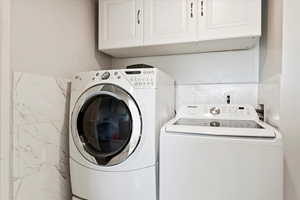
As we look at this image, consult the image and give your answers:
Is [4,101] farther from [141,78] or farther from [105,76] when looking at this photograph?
[141,78]

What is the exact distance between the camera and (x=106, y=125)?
4.52 ft

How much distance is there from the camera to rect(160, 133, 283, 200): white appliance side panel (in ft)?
3.20

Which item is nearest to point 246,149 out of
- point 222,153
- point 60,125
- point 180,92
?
point 222,153

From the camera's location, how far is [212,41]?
1.58 meters

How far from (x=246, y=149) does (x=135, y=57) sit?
1.44 meters

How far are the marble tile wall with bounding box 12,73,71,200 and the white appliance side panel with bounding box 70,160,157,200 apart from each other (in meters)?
0.12

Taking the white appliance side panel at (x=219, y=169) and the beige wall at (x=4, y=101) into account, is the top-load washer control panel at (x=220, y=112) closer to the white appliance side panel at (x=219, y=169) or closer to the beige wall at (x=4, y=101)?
the white appliance side panel at (x=219, y=169)

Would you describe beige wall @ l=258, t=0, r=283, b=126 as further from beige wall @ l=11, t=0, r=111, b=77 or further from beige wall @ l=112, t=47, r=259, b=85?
beige wall @ l=11, t=0, r=111, b=77

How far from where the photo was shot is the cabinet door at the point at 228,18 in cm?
142

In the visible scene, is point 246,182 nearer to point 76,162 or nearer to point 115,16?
point 76,162

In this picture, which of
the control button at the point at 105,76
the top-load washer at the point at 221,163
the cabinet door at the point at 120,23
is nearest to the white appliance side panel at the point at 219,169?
the top-load washer at the point at 221,163

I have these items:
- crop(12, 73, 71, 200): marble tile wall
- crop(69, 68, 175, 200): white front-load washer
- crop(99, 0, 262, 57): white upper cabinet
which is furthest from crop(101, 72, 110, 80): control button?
crop(99, 0, 262, 57): white upper cabinet

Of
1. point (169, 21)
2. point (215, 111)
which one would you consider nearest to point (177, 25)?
point (169, 21)

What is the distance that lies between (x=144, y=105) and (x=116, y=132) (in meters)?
0.28
